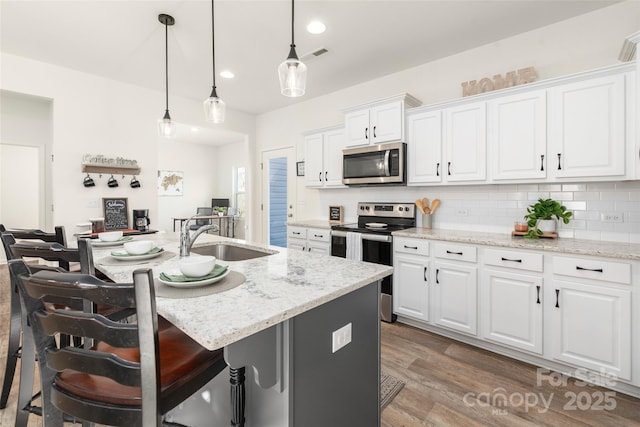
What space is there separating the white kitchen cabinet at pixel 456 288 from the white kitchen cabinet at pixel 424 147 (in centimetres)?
79

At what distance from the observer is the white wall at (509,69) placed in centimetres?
238

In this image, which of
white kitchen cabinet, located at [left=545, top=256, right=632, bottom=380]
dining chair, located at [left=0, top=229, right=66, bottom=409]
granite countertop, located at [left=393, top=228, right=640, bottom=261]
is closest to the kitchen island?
dining chair, located at [left=0, top=229, right=66, bottom=409]

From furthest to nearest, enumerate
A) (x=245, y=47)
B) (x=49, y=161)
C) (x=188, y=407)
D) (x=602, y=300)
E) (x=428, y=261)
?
1. (x=49, y=161)
2. (x=245, y=47)
3. (x=428, y=261)
4. (x=602, y=300)
5. (x=188, y=407)

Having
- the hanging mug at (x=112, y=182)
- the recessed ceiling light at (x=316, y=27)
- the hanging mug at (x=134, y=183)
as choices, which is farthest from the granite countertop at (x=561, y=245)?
the hanging mug at (x=112, y=182)

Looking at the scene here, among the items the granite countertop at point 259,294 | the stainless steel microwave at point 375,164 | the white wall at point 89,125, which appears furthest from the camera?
the white wall at point 89,125

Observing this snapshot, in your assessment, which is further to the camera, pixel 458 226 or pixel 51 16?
pixel 458 226

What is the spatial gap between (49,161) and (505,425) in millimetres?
6291

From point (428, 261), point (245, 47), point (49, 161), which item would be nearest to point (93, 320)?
point (428, 261)

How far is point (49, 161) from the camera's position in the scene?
15.0 feet

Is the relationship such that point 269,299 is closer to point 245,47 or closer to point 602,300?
point 602,300

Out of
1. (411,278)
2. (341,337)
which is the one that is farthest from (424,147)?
(341,337)

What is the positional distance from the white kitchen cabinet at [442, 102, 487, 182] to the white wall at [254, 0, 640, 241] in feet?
1.01

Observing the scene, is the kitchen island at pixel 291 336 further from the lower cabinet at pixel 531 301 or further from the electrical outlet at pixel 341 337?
the lower cabinet at pixel 531 301

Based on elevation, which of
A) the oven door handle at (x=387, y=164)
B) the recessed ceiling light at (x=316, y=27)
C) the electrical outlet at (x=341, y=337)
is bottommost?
the electrical outlet at (x=341, y=337)
